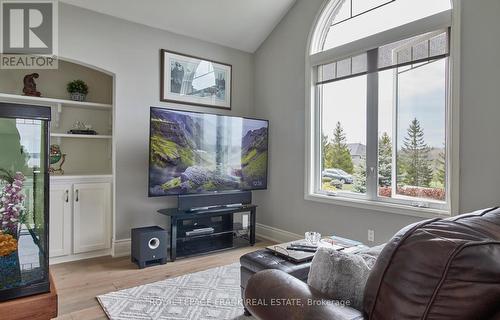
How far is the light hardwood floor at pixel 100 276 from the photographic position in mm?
2365

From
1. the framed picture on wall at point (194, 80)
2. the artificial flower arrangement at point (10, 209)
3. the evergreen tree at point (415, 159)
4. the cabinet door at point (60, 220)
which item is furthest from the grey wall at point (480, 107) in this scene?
the cabinet door at point (60, 220)

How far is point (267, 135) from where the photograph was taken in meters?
4.28

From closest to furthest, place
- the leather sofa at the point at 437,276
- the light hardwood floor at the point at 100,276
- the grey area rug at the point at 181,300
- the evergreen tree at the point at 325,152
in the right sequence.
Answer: the leather sofa at the point at 437,276
the grey area rug at the point at 181,300
the light hardwood floor at the point at 100,276
the evergreen tree at the point at 325,152

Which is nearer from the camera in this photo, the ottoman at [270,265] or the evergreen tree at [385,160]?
the ottoman at [270,265]

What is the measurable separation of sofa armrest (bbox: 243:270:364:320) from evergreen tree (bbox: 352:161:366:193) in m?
2.44

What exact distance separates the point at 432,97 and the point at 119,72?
131 inches

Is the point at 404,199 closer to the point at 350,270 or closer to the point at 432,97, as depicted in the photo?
the point at 432,97

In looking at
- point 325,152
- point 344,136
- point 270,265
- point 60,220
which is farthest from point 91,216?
point 344,136

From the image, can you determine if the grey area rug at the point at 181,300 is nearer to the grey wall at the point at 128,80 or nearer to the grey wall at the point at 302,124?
the grey wall at the point at 128,80

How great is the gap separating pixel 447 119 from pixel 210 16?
9.63ft

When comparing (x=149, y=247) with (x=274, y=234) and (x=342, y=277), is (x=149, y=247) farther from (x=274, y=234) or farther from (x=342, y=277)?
(x=342, y=277)

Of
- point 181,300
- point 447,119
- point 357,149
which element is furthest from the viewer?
point 357,149

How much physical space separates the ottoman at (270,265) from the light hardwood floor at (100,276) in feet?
3.63

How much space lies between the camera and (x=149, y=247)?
3.21 m
